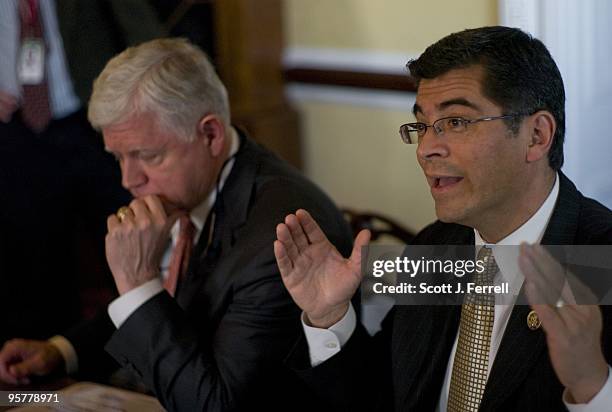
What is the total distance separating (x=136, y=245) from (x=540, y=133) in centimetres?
93

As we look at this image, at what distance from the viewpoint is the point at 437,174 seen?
178 centimetres

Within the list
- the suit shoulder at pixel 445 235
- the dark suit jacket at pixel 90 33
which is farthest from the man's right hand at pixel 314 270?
the dark suit jacket at pixel 90 33

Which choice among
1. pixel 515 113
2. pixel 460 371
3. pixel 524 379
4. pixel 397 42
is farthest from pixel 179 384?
pixel 397 42

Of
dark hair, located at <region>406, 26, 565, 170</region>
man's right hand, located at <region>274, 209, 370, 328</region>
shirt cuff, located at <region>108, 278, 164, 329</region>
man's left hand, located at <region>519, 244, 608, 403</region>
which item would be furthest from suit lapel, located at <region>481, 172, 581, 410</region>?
shirt cuff, located at <region>108, 278, 164, 329</region>

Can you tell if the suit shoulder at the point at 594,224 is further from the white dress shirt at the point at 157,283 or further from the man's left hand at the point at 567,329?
the white dress shirt at the point at 157,283

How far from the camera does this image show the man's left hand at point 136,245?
2.23 metres

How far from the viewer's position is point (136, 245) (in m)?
2.25

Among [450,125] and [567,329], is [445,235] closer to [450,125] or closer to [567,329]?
[450,125]

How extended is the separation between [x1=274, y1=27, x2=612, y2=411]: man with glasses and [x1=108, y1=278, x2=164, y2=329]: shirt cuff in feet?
1.38

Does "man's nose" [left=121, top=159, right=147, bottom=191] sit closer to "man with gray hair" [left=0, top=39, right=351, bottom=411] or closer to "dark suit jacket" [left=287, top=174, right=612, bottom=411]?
"man with gray hair" [left=0, top=39, right=351, bottom=411]

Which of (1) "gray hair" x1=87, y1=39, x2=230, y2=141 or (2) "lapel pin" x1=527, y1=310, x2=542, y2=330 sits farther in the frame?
(1) "gray hair" x1=87, y1=39, x2=230, y2=141

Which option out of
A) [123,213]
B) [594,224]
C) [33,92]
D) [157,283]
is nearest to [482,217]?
[594,224]

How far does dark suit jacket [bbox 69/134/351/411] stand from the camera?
2107mm

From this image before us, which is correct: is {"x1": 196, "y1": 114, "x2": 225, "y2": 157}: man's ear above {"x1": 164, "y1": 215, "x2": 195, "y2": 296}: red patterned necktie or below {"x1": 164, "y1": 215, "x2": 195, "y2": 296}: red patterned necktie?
above
